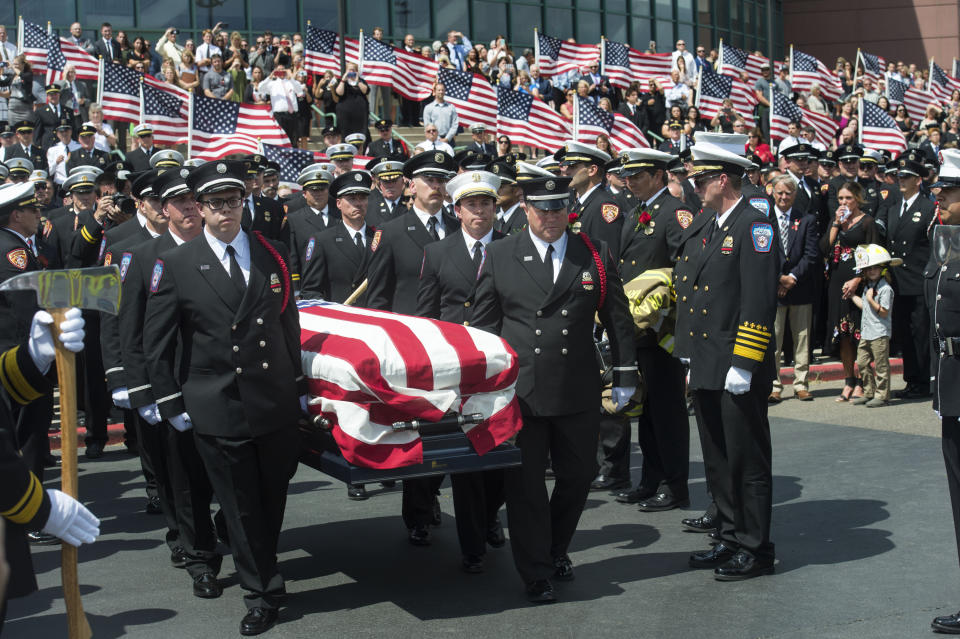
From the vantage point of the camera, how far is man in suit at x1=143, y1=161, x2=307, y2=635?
5961 millimetres

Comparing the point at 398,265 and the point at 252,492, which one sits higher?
the point at 398,265

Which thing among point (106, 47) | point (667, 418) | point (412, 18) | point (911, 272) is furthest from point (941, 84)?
point (667, 418)

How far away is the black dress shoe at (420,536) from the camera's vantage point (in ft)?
24.6

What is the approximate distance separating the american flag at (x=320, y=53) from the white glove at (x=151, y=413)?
17.5 meters

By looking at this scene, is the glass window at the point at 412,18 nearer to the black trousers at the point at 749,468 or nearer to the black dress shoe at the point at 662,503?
the black dress shoe at the point at 662,503

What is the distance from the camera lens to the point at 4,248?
7891 millimetres

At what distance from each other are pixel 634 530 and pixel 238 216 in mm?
3305

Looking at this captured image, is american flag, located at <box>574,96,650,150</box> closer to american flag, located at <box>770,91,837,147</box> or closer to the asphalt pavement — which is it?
american flag, located at <box>770,91,837,147</box>

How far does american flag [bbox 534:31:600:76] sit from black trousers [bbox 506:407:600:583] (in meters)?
20.9

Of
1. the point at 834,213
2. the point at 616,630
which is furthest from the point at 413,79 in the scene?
the point at 616,630

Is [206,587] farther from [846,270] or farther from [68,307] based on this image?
[846,270]

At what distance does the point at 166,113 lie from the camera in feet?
54.6

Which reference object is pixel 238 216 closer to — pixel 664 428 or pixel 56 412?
pixel 664 428

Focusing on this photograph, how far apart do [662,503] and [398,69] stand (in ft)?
51.4
